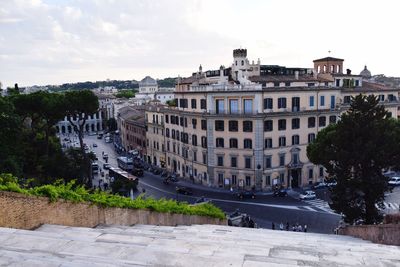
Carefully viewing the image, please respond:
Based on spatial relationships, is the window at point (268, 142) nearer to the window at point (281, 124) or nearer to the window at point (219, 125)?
the window at point (281, 124)

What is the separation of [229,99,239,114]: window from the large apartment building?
116 millimetres

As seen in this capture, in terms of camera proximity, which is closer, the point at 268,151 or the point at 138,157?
the point at 268,151

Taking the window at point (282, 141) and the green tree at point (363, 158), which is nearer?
the green tree at point (363, 158)

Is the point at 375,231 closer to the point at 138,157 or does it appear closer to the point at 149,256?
the point at 149,256

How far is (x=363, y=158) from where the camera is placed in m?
27.2

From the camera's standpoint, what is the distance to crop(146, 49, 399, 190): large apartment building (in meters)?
46.5

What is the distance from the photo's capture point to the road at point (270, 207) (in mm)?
36806

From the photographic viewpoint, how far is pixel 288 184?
48812 mm

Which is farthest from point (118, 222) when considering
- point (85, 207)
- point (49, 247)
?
point (49, 247)

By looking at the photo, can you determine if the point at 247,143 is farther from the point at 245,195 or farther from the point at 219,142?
the point at 245,195

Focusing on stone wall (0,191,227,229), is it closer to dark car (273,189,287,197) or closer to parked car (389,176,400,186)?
dark car (273,189,287,197)

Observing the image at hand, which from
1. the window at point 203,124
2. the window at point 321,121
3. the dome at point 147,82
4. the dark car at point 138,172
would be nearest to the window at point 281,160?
the window at point 321,121

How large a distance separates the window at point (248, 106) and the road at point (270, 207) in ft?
31.7

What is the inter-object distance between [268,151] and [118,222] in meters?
33.6
